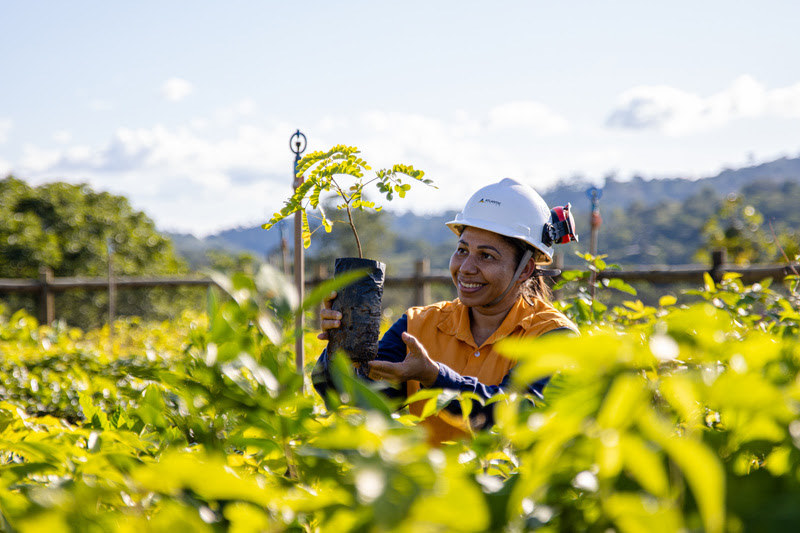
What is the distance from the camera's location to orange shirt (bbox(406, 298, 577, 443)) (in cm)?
262

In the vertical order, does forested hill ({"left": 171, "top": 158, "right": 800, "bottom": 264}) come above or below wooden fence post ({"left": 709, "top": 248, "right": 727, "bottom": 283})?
below

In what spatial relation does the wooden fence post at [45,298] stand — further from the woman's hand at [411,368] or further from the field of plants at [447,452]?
the field of plants at [447,452]

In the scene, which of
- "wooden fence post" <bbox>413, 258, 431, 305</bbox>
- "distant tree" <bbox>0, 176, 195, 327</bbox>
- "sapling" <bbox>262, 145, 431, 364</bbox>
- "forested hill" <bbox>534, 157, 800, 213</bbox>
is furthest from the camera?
"forested hill" <bbox>534, 157, 800, 213</bbox>

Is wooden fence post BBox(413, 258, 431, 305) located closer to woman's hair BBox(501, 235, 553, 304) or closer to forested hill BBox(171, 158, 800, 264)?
woman's hair BBox(501, 235, 553, 304)

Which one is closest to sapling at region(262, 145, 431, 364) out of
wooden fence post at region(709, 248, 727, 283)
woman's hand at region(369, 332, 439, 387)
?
woman's hand at region(369, 332, 439, 387)

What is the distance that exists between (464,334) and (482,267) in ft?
0.94

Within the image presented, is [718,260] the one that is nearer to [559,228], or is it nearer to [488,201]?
[559,228]

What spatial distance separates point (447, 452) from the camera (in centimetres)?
68

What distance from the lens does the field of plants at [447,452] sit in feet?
1.52

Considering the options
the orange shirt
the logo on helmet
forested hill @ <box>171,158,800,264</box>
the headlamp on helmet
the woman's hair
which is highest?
the logo on helmet

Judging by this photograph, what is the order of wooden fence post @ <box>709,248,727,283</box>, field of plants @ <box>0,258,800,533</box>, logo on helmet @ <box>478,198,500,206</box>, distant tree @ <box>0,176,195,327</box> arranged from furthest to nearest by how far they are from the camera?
distant tree @ <box>0,176,195,327</box> < wooden fence post @ <box>709,248,727,283</box> < logo on helmet @ <box>478,198,500,206</box> < field of plants @ <box>0,258,800,533</box>

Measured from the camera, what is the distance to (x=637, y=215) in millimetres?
76688

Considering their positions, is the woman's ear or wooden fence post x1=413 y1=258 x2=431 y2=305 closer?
the woman's ear

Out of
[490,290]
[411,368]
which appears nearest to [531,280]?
[490,290]
